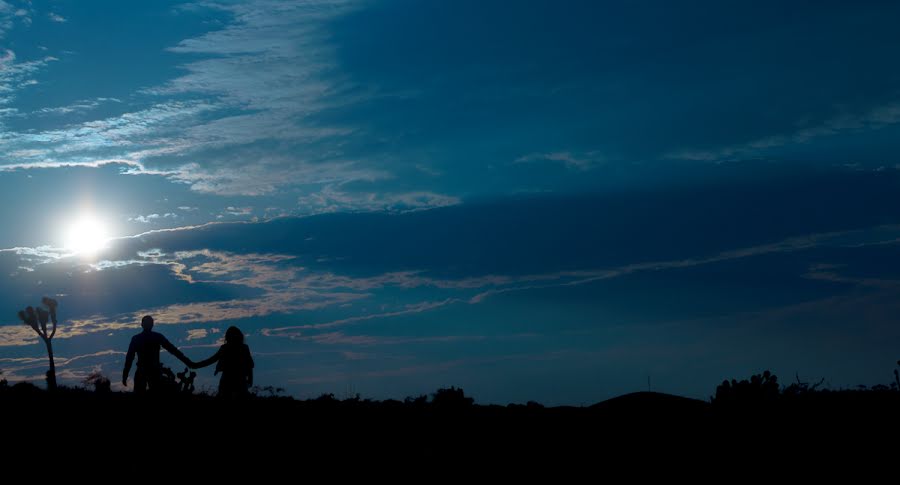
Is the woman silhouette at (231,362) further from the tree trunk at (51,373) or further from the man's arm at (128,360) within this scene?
the tree trunk at (51,373)

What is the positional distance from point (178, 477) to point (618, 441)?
26.2 ft

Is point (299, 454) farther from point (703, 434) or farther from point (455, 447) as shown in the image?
point (703, 434)

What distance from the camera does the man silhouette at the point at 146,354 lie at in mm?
20475

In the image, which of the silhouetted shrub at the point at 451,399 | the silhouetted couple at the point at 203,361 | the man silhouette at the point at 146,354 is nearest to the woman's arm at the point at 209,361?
the silhouetted couple at the point at 203,361

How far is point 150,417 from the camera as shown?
1920 centimetres

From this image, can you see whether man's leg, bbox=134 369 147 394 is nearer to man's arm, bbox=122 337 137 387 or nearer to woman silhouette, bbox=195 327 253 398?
man's arm, bbox=122 337 137 387

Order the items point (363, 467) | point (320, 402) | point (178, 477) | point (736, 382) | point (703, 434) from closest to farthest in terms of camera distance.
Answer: point (178, 477), point (363, 467), point (703, 434), point (320, 402), point (736, 382)

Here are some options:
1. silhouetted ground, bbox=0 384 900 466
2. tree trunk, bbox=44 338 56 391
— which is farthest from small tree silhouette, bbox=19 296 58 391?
silhouetted ground, bbox=0 384 900 466

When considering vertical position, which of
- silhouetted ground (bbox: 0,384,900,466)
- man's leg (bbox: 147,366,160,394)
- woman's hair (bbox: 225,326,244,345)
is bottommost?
silhouetted ground (bbox: 0,384,900,466)

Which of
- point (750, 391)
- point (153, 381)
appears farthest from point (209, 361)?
point (750, 391)

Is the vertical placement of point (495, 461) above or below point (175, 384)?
below

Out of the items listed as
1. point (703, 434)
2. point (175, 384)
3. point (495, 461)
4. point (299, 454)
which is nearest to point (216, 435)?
point (299, 454)

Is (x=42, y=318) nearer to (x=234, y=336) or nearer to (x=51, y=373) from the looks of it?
(x=51, y=373)

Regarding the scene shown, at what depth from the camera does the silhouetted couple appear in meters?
20.2
